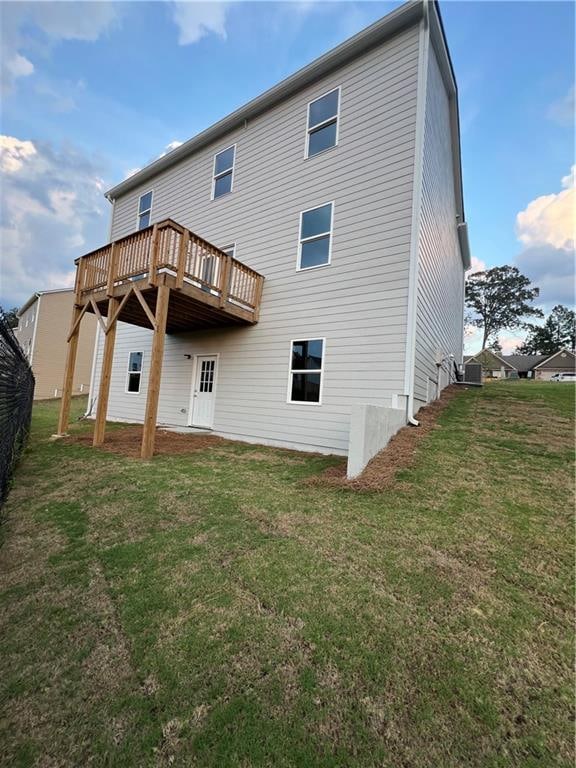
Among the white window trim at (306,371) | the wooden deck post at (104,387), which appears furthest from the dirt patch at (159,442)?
the white window trim at (306,371)

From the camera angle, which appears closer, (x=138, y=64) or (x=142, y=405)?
(x=138, y=64)

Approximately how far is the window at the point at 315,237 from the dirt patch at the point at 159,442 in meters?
4.51

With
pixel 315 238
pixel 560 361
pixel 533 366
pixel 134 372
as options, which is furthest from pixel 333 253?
pixel 533 366

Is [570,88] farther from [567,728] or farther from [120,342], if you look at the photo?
[120,342]

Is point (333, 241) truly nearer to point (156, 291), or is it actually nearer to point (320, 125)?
point (320, 125)

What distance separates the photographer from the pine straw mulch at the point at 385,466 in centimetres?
441

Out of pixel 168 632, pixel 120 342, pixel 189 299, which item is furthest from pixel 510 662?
pixel 120 342

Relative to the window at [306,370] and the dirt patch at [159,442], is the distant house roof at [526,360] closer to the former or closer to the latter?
the window at [306,370]

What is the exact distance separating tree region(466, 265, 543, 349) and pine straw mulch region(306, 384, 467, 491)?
3833 centimetres

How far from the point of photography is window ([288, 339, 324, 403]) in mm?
7230

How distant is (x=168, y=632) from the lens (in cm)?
205

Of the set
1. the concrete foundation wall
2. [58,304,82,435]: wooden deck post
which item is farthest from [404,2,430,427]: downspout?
[58,304,82,435]: wooden deck post

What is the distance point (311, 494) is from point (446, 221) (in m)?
10.1

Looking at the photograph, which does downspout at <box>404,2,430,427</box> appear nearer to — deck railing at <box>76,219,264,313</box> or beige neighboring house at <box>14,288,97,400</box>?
deck railing at <box>76,219,264,313</box>
